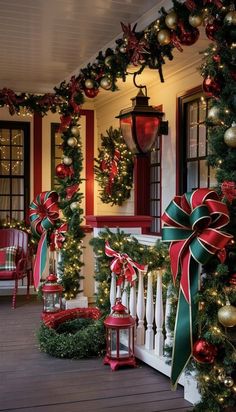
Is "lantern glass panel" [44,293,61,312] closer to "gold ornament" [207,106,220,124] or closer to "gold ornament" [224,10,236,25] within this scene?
"gold ornament" [207,106,220,124]

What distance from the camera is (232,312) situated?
2.61 meters

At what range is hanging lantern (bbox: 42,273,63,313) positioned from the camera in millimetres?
5547

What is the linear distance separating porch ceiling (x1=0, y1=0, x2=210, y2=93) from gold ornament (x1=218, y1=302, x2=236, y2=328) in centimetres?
266

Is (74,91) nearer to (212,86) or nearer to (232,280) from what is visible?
(212,86)

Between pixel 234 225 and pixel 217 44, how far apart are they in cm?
100

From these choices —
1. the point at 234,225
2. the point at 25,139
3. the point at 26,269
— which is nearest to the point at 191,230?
the point at 234,225

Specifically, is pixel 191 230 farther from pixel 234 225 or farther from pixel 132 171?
pixel 132 171

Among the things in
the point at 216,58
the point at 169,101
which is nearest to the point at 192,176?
the point at 169,101

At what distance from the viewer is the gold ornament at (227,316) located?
260 centimetres

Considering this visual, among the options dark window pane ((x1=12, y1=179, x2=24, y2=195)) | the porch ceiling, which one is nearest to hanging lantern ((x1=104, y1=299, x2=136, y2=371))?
the porch ceiling

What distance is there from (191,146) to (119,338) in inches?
127

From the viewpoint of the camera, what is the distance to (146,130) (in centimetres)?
471

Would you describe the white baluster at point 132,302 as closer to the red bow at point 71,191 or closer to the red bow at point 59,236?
the red bow at point 59,236

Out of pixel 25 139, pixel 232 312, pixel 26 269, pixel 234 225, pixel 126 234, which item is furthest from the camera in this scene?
pixel 25 139
